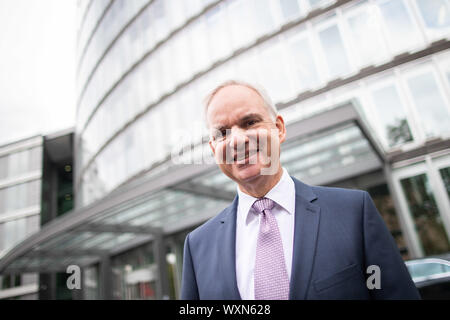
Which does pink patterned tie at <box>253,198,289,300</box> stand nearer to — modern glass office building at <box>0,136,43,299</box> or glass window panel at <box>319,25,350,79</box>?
glass window panel at <box>319,25,350,79</box>

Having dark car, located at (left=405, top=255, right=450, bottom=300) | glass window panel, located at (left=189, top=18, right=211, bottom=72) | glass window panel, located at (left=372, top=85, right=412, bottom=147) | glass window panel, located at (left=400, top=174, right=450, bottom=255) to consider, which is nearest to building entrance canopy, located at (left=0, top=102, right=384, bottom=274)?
glass window panel, located at (left=372, top=85, right=412, bottom=147)

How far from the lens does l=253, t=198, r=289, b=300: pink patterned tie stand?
1.08m

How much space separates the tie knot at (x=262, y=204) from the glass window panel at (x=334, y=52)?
10855 mm

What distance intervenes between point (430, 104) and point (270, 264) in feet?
34.8

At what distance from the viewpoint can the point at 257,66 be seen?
41.1 ft

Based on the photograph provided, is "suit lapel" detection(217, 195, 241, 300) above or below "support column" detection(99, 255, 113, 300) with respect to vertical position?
below

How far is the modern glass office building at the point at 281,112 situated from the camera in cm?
850

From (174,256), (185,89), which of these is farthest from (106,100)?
(174,256)

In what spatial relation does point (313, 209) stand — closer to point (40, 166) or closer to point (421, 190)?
point (421, 190)

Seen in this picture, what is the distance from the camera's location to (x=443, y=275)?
5.41 m

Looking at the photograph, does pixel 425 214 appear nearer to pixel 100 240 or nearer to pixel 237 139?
pixel 237 139

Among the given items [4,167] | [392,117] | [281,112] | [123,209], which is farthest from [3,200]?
[392,117]

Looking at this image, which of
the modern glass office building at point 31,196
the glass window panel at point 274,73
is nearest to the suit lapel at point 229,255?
the glass window panel at point 274,73

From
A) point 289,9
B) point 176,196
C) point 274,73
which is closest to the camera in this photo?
point 176,196
